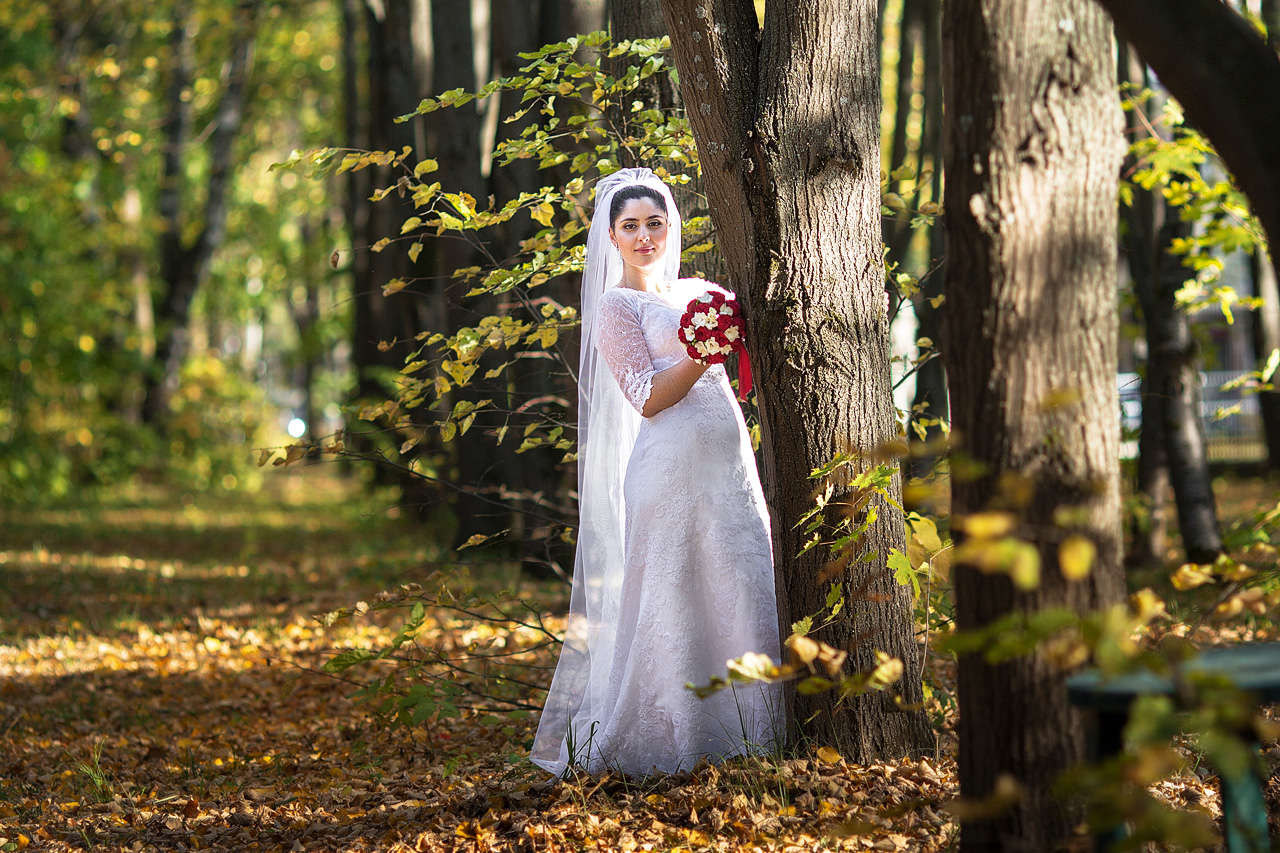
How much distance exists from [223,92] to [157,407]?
603 centimetres

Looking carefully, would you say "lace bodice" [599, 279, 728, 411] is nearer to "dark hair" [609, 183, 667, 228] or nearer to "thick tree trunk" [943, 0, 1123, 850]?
"dark hair" [609, 183, 667, 228]

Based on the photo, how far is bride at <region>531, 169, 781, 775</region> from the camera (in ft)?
13.0

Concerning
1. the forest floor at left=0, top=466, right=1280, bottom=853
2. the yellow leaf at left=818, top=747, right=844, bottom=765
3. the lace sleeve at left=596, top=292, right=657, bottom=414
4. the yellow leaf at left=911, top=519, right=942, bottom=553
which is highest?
the lace sleeve at left=596, top=292, right=657, bottom=414

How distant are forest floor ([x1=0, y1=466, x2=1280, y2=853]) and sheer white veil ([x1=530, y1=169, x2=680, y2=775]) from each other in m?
0.31

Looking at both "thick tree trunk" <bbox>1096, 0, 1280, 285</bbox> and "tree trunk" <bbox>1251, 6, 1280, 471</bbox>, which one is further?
"tree trunk" <bbox>1251, 6, 1280, 471</bbox>

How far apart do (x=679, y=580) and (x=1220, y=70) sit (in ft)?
8.01

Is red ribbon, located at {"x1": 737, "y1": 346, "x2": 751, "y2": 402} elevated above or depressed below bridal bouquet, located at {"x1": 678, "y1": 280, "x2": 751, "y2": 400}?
below

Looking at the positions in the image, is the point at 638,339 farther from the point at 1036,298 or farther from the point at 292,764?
the point at 292,764

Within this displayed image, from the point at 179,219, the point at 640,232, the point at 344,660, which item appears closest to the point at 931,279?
the point at 640,232

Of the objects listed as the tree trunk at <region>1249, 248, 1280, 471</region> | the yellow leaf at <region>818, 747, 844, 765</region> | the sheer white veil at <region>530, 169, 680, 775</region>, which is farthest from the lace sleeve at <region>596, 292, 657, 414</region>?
the tree trunk at <region>1249, 248, 1280, 471</region>

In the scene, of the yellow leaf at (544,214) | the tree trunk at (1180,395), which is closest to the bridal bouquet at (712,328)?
the yellow leaf at (544,214)

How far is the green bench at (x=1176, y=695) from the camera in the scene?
6.55 ft

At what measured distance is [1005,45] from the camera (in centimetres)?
227

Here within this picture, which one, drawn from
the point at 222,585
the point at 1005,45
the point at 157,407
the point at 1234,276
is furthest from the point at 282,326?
the point at 1005,45
